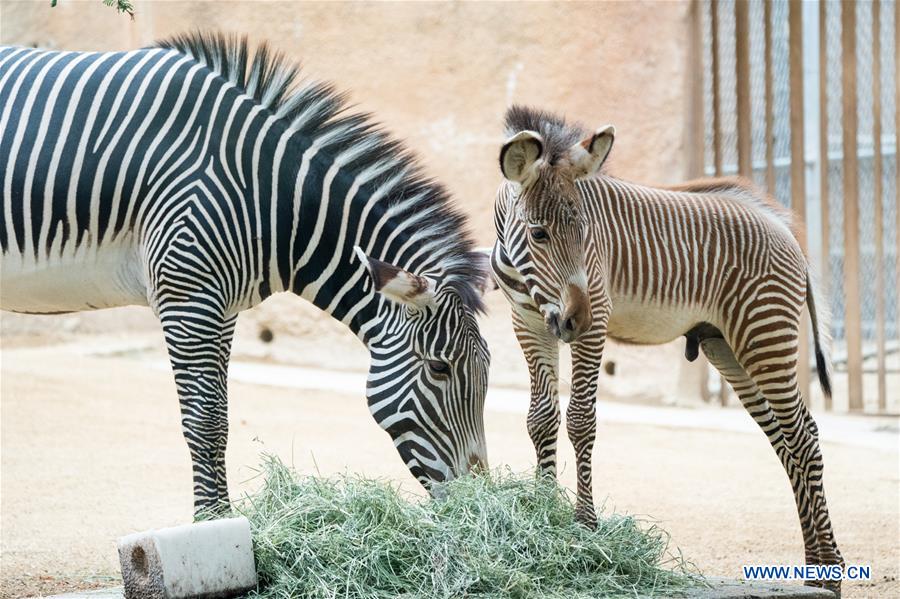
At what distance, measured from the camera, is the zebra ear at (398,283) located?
424cm

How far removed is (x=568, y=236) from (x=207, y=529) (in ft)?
5.85

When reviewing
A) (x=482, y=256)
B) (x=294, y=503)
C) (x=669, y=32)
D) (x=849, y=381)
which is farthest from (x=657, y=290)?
(x=669, y=32)

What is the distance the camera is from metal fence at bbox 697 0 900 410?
10328 mm

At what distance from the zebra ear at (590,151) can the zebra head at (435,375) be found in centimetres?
63

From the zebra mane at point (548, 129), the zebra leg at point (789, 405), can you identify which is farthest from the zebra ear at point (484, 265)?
the zebra leg at point (789, 405)

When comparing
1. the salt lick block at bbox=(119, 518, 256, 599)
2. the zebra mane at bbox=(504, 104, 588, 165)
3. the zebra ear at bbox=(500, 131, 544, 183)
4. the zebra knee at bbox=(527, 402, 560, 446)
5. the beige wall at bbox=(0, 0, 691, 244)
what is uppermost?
the beige wall at bbox=(0, 0, 691, 244)

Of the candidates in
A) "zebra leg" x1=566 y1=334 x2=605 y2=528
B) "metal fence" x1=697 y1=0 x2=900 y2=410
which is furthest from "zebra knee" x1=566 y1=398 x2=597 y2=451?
"metal fence" x1=697 y1=0 x2=900 y2=410

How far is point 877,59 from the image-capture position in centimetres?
1022

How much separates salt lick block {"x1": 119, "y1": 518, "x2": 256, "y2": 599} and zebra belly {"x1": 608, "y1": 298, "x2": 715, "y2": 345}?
2334 mm

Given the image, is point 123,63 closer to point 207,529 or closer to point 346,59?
point 207,529

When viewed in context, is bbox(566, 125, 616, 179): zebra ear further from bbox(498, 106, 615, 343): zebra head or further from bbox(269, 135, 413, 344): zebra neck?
bbox(269, 135, 413, 344): zebra neck

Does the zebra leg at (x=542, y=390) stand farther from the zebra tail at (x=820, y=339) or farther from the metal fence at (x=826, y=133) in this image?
the metal fence at (x=826, y=133)

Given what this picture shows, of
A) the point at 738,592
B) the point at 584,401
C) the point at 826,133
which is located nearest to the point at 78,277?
the point at 584,401

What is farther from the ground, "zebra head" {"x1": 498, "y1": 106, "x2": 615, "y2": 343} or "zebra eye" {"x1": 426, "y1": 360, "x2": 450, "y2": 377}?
"zebra head" {"x1": 498, "y1": 106, "x2": 615, "y2": 343}
